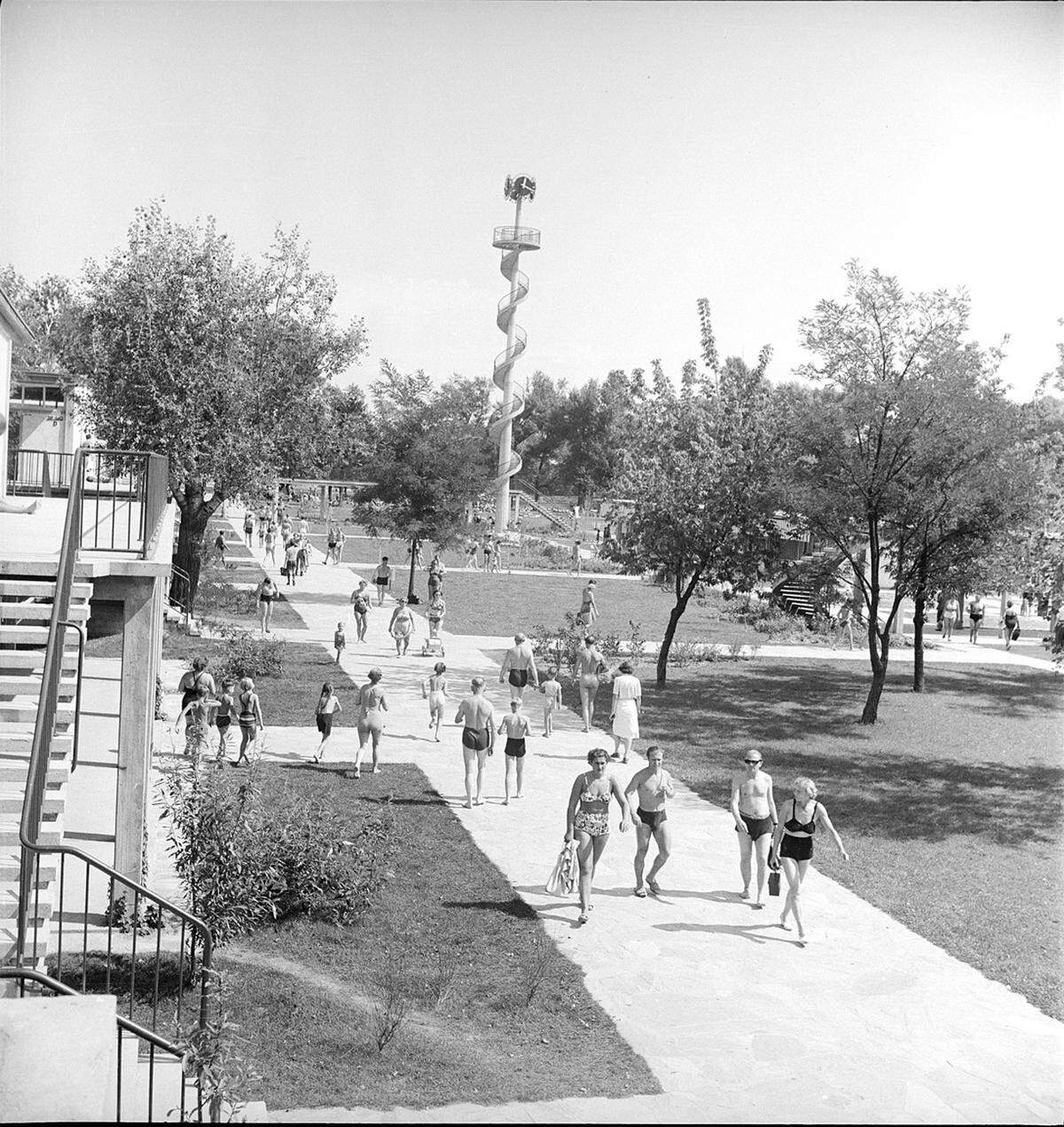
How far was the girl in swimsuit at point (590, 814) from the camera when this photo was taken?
34.2 ft

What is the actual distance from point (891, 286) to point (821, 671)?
1017 cm

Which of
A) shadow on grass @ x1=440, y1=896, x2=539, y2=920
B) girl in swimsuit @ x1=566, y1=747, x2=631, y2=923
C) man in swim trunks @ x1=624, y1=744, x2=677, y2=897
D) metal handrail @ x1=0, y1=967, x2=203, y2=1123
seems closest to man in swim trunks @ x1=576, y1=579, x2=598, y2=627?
man in swim trunks @ x1=624, y1=744, x2=677, y2=897

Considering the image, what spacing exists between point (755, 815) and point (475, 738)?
12.7 feet

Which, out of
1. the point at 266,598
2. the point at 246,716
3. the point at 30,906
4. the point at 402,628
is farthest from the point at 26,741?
the point at 266,598

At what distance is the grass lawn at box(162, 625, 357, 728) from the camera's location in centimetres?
1866

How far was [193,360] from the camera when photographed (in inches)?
1038

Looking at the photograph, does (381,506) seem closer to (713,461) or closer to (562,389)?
(713,461)

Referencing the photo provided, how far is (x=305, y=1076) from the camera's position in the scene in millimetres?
7469

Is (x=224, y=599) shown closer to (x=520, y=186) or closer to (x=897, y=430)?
Result: (x=897, y=430)

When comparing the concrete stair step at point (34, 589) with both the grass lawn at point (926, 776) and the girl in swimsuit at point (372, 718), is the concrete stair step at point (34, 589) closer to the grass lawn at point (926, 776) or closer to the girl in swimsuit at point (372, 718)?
the girl in swimsuit at point (372, 718)

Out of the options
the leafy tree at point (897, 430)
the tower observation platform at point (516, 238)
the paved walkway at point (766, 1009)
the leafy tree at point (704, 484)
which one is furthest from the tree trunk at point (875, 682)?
the tower observation platform at point (516, 238)

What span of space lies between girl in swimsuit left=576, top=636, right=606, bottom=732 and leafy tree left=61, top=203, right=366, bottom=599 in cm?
1091

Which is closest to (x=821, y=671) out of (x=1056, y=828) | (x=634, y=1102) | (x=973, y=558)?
(x=973, y=558)

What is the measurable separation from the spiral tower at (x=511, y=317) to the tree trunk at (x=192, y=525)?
33500 millimetres
